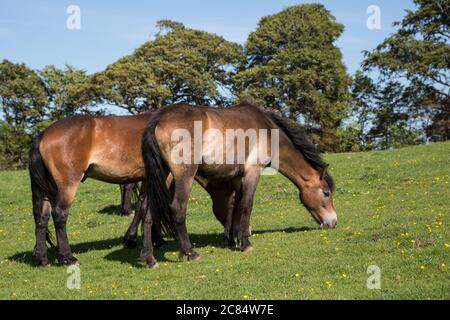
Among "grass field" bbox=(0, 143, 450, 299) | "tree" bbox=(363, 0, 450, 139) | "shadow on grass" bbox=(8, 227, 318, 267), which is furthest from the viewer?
"tree" bbox=(363, 0, 450, 139)

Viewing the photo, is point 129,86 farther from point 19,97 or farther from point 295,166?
point 295,166

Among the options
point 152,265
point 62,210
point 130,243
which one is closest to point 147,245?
point 152,265

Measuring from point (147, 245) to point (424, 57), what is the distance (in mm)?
36785

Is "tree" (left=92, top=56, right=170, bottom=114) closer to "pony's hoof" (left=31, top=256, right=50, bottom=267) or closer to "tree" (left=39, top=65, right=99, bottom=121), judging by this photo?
"tree" (left=39, top=65, right=99, bottom=121)

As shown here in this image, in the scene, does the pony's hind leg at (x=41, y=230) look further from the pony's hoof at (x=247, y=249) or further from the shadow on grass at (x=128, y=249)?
the pony's hoof at (x=247, y=249)

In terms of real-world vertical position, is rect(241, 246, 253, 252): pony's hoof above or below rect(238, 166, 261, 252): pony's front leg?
below

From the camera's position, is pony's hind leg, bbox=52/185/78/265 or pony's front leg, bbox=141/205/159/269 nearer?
pony's front leg, bbox=141/205/159/269

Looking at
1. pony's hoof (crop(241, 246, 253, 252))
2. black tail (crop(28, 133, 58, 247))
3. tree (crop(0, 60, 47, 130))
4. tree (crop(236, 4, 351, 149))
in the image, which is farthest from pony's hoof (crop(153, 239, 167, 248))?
tree (crop(0, 60, 47, 130))

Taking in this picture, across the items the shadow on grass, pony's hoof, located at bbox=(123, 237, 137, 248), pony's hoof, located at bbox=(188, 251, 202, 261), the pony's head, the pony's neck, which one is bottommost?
the shadow on grass

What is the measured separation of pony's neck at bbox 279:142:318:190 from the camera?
10688 millimetres

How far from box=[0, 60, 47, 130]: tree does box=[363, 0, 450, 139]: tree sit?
29.3m

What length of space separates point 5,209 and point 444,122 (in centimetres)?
3398

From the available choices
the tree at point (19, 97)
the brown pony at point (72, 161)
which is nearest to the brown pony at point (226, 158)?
the brown pony at point (72, 161)

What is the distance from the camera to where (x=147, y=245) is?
8867mm
